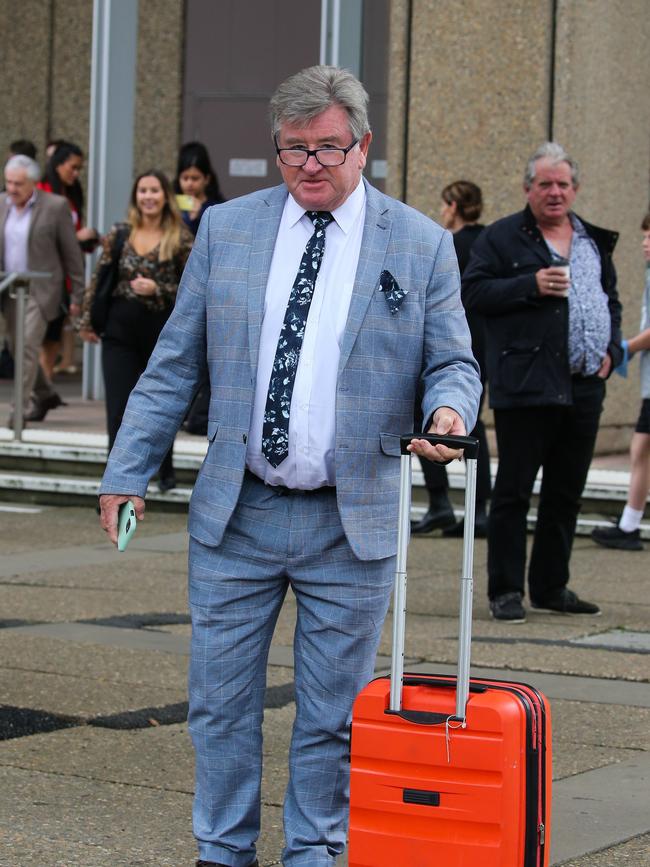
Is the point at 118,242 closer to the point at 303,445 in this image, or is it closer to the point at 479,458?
the point at 479,458

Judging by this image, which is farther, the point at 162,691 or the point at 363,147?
the point at 162,691

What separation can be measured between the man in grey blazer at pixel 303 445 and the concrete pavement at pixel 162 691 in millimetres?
459

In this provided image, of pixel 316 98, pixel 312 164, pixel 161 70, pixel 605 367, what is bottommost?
pixel 605 367

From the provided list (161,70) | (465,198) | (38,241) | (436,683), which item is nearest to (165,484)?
(465,198)

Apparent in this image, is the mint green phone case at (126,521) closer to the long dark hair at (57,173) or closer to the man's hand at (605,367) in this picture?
the man's hand at (605,367)

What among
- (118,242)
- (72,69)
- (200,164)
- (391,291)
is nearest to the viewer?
(391,291)

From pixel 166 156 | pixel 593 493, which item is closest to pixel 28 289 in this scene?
pixel 593 493

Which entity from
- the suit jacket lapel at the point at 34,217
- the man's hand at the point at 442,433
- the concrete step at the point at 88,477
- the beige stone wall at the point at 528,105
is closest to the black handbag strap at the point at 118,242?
the concrete step at the point at 88,477

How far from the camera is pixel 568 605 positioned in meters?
7.80

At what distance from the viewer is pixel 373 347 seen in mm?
3963

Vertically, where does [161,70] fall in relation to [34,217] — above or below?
above

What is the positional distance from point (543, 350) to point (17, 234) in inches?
266

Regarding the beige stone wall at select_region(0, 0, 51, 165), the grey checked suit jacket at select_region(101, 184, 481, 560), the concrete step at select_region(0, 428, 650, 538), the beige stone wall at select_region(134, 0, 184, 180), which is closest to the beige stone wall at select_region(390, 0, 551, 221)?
the concrete step at select_region(0, 428, 650, 538)

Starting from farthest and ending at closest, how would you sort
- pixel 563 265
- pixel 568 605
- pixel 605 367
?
pixel 568 605 < pixel 605 367 < pixel 563 265
